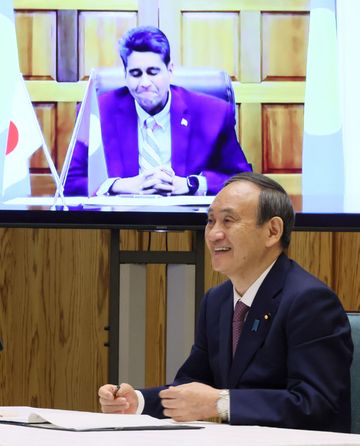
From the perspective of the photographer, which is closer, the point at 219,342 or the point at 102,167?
the point at 219,342

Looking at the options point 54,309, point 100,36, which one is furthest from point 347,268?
point 100,36

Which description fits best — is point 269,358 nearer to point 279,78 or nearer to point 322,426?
point 322,426

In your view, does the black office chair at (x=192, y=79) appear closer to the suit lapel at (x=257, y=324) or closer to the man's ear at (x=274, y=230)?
the man's ear at (x=274, y=230)

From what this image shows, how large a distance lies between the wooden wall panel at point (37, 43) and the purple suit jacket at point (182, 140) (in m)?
0.27

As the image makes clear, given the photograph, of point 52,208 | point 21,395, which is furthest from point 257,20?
point 21,395

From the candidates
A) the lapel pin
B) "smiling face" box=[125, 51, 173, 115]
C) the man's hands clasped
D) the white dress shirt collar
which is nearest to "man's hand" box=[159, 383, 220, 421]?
the man's hands clasped

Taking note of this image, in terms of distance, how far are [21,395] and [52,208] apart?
918 millimetres

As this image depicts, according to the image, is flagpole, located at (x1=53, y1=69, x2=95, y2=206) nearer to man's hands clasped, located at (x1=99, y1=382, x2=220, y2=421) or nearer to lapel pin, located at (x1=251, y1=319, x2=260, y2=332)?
lapel pin, located at (x1=251, y1=319, x2=260, y2=332)

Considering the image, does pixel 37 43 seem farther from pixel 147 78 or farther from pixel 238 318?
pixel 238 318

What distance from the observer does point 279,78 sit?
4082 millimetres

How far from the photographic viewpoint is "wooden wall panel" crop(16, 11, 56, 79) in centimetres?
408

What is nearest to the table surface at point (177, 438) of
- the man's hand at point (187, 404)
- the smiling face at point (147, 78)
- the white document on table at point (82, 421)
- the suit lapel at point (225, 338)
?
the white document on table at point (82, 421)

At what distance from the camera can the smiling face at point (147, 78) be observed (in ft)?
13.4

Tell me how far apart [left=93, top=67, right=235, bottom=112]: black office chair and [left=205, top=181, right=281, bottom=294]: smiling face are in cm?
169
